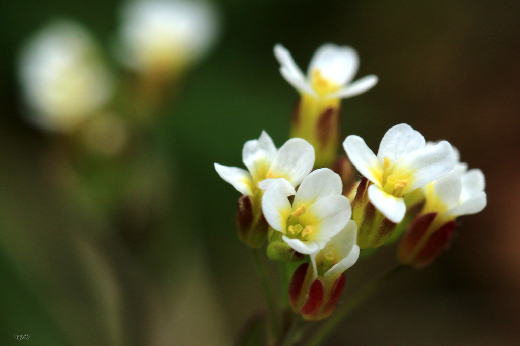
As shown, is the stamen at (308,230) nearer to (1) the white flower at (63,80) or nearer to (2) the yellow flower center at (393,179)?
(2) the yellow flower center at (393,179)

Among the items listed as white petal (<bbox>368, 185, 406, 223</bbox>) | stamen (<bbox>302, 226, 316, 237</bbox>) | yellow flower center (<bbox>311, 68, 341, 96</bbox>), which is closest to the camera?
white petal (<bbox>368, 185, 406, 223</bbox>)

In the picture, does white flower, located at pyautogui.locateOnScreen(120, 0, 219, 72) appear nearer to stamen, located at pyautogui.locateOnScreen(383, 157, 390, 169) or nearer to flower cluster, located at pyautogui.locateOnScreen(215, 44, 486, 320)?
flower cluster, located at pyautogui.locateOnScreen(215, 44, 486, 320)

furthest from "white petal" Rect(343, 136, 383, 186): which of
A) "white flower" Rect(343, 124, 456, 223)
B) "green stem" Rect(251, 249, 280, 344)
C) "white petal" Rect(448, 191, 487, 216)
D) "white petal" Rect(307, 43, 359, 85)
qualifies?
"white petal" Rect(307, 43, 359, 85)

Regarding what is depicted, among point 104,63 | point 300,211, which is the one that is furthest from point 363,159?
point 104,63

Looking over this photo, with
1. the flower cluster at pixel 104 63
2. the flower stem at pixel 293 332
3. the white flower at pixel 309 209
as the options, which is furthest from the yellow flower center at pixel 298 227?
the flower cluster at pixel 104 63

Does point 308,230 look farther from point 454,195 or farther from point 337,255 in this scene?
point 454,195

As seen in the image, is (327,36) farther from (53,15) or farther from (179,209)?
(53,15)
